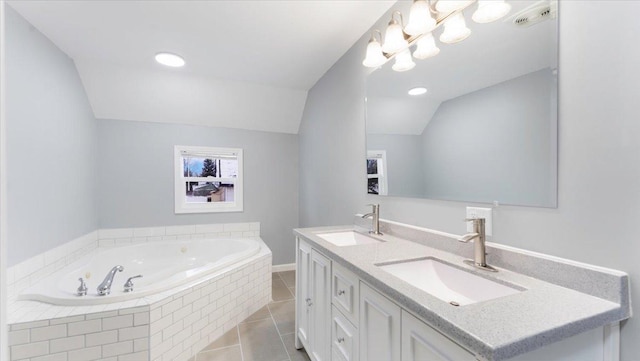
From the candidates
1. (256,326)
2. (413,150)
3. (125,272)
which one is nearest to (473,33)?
(413,150)

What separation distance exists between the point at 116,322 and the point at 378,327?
5.46 feet

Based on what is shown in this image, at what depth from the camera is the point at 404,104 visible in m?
1.74

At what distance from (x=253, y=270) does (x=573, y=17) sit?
2.85 meters

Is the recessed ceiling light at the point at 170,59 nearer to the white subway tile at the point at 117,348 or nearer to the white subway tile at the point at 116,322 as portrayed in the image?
the white subway tile at the point at 116,322

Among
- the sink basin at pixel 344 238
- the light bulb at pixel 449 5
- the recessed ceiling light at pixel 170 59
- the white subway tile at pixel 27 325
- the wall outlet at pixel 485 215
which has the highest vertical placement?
the recessed ceiling light at pixel 170 59

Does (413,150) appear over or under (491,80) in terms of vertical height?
under

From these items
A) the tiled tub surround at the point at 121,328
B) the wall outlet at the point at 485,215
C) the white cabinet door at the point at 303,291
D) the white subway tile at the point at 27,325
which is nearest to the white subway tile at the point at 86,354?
the tiled tub surround at the point at 121,328

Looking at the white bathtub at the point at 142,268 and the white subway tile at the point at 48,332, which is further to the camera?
the white bathtub at the point at 142,268

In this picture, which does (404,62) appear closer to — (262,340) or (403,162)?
(403,162)

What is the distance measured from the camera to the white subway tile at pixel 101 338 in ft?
5.41

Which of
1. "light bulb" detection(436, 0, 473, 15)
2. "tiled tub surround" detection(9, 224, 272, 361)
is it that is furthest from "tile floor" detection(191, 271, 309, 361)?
"light bulb" detection(436, 0, 473, 15)

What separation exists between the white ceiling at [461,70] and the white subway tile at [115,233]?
3.20 m

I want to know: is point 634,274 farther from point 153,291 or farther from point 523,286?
point 153,291

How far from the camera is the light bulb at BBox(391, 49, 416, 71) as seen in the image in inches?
65.9
